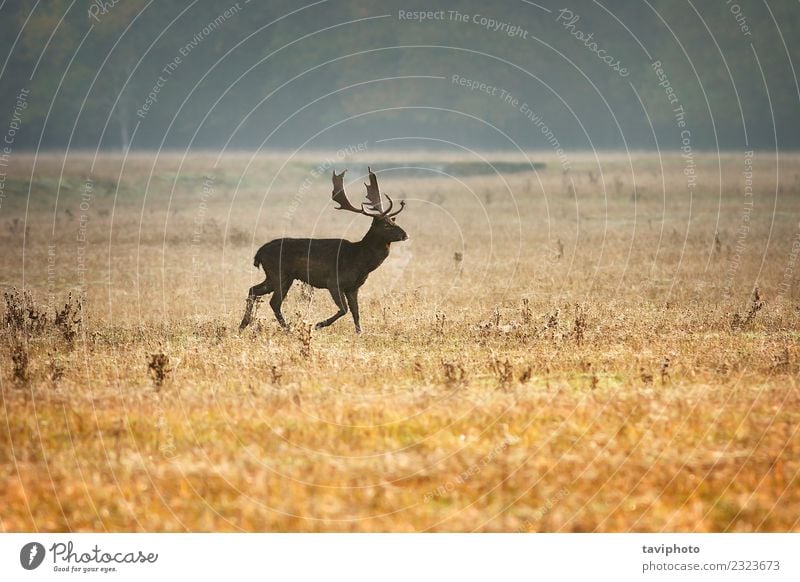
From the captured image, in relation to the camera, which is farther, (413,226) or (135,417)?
(413,226)

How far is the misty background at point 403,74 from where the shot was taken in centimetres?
8406

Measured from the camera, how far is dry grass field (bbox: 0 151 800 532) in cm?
1025

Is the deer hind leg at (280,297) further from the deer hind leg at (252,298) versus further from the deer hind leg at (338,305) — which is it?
the deer hind leg at (338,305)

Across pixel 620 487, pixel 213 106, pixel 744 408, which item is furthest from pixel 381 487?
pixel 213 106

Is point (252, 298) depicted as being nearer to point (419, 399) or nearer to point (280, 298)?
point (280, 298)

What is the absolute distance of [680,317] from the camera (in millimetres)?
18828

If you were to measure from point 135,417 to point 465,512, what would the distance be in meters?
4.21

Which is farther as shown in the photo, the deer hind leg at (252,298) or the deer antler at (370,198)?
the deer antler at (370,198)

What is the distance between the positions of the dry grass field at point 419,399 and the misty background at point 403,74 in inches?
2356

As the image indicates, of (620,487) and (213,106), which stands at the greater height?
(213,106)

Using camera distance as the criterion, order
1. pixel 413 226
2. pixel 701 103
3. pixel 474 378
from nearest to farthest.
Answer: pixel 474 378 < pixel 413 226 < pixel 701 103
